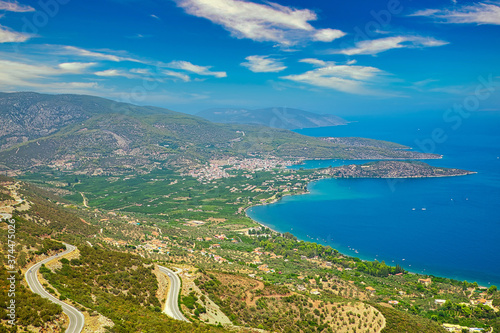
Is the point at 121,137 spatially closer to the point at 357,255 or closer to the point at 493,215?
the point at 357,255

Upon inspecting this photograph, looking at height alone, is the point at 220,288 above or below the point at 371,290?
below

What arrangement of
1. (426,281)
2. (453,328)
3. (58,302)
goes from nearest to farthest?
(58,302) → (453,328) → (426,281)

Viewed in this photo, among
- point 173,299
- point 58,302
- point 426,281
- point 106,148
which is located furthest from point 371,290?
point 106,148

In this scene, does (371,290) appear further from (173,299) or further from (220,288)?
(173,299)

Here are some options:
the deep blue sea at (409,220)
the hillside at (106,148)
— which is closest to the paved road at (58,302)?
the deep blue sea at (409,220)

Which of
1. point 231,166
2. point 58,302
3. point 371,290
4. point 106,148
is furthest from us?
point 106,148

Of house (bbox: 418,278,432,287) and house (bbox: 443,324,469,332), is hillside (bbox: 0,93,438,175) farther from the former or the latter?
Result: house (bbox: 443,324,469,332)
